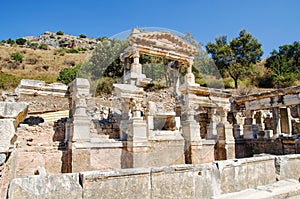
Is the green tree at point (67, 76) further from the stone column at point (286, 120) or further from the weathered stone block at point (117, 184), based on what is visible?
the weathered stone block at point (117, 184)

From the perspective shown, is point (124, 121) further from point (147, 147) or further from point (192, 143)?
point (192, 143)

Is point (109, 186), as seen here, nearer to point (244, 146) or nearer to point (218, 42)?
point (244, 146)

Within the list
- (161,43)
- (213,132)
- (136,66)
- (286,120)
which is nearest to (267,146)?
(213,132)

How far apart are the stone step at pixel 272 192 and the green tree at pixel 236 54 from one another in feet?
82.7

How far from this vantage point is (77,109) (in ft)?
27.7

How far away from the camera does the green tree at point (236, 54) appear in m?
28.1

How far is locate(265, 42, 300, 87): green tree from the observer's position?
87.9ft

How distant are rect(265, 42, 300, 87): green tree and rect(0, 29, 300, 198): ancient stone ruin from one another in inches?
342

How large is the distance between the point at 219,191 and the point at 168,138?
21.9 ft

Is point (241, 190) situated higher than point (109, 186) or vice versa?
point (109, 186)

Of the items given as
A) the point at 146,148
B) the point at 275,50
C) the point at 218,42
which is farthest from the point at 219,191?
the point at 275,50

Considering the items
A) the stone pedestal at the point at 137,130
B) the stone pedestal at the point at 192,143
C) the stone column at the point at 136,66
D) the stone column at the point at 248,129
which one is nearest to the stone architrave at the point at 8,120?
the stone pedestal at the point at 137,130

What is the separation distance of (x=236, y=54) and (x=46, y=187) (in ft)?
102

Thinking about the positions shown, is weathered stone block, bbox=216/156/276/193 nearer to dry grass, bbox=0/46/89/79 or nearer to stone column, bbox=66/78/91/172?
stone column, bbox=66/78/91/172
